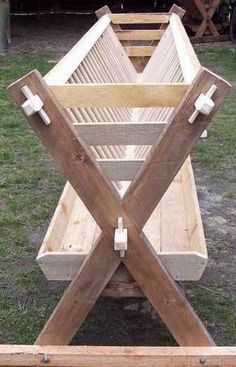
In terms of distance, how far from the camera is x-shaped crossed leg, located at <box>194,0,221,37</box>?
12367 millimetres

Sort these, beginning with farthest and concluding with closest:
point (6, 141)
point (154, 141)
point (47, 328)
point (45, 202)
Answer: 1. point (6, 141)
2. point (45, 202)
3. point (47, 328)
4. point (154, 141)

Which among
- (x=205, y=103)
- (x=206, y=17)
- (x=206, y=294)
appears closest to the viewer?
(x=205, y=103)

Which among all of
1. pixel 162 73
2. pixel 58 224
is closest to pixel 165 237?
pixel 58 224

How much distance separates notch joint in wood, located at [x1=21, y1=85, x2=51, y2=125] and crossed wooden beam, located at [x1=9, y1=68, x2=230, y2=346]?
0.02 m

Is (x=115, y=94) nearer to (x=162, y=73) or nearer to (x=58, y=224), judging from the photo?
(x=58, y=224)

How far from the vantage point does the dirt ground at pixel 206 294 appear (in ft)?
11.8

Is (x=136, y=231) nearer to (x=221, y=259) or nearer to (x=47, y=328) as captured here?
(x=47, y=328)

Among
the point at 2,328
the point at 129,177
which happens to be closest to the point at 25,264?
the point at 2,328

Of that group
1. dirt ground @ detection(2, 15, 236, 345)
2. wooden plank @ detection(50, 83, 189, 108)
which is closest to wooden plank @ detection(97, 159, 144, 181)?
wooden plank @ detection(50, 83, 189, 108)

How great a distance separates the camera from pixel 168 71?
175 inches

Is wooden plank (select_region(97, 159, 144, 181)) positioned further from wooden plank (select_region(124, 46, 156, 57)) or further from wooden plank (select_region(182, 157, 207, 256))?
wooden plank (select_region(124, 46, 156, 57))

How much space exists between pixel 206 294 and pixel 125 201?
1.41 m

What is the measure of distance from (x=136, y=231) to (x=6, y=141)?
13.8 feet

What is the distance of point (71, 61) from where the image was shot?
11.7ft
